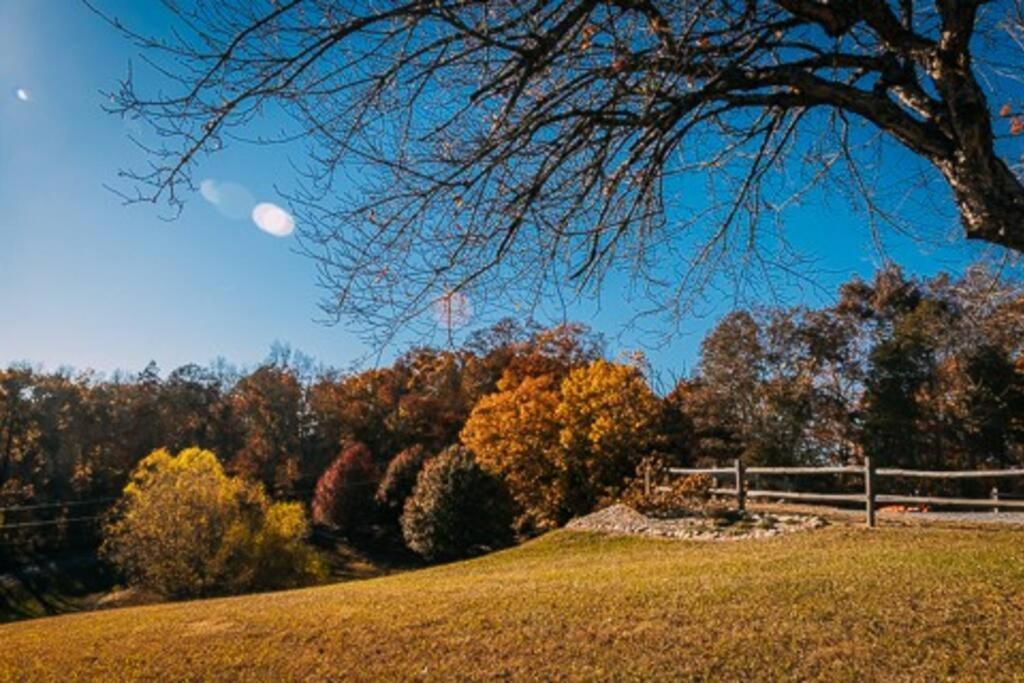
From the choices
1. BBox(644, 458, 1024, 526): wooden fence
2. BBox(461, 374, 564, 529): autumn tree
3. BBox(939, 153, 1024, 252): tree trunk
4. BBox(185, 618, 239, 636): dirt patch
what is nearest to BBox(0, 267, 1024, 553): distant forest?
BBox(461, 374, 564, 529): autumn tree

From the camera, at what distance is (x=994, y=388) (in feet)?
91.4

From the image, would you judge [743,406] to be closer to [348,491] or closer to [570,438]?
[570,438]

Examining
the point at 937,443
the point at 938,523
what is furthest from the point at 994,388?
the point at 938,523

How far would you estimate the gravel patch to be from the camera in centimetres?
1620

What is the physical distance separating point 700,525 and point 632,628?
1102 centimetres

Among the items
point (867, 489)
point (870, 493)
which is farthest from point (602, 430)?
point (870, 493)

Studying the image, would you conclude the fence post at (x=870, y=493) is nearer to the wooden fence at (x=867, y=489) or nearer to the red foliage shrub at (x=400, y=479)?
the wooden fence at (x=867, y=489)

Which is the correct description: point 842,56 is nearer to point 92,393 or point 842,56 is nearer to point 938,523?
point 938,523

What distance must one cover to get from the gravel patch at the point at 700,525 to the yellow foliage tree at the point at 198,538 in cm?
1201

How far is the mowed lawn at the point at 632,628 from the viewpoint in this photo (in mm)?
6191

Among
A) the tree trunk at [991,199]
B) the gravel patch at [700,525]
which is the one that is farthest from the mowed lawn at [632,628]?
the tree trunk at [991,199]

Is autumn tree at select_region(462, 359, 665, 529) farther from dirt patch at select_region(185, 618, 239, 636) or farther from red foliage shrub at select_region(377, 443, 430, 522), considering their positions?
dirt patch at select_region(185, 618, 239, 636)

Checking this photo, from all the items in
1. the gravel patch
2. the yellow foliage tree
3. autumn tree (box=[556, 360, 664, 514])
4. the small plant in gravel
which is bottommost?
the yellow foliage tree

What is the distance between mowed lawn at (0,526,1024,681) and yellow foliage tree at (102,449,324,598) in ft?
40.3
